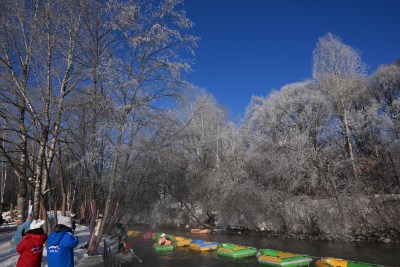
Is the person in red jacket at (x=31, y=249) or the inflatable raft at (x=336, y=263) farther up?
the person in red jacket at (x=31, y=249)

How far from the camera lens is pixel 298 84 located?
32.7 meters

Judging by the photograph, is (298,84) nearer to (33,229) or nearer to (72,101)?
(72,101)

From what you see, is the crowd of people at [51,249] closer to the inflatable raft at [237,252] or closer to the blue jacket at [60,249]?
the blue jacket at [60,249]

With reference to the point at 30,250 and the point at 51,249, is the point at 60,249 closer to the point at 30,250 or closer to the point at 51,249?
the point at 51,249

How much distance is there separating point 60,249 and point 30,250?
576 millimetres

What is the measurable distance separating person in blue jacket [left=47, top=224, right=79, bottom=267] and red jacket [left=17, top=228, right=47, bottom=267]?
29 cm

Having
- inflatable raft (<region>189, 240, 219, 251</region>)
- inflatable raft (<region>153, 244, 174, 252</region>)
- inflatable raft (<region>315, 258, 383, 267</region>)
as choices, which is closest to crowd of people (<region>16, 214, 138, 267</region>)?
inflatable raft (<region>315, 258, 383, 267</region>)

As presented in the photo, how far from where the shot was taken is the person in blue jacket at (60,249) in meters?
5.59

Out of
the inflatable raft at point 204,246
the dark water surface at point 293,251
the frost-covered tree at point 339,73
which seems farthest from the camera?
the frost-covered tree at point 339,73

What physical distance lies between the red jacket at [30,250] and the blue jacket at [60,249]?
0.95ft

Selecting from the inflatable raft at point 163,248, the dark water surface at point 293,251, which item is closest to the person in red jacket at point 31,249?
the dark water surface at point 293,251

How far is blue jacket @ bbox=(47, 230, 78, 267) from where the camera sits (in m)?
5.59

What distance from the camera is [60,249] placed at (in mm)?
5629

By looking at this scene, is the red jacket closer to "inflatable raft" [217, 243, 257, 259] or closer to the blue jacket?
the blue jacket
